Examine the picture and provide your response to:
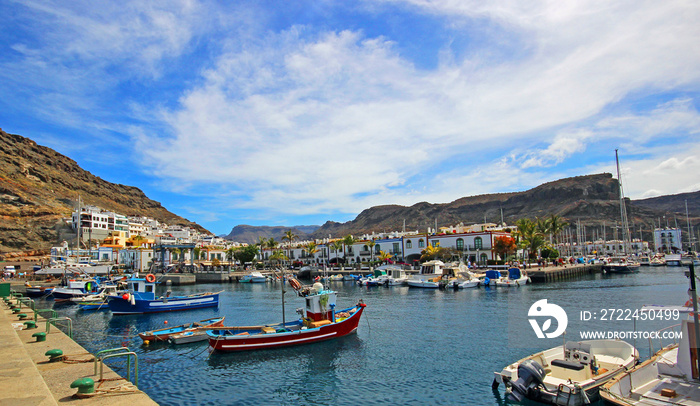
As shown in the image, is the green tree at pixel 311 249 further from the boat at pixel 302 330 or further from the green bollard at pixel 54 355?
the green bollard at pixel 54 355

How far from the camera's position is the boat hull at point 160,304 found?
42719 mm

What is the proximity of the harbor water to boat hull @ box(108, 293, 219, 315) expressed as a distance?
3.47 ft

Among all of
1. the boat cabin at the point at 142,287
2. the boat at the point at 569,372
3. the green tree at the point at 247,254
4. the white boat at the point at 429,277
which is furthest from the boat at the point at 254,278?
the boat at the point at 569,372

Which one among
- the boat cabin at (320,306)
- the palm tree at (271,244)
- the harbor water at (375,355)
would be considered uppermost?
the palm tree at (271,244)

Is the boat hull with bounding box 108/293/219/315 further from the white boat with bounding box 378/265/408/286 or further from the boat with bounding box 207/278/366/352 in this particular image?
the white boat with bounding box 378/265/408/286

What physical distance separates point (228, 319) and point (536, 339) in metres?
27.4

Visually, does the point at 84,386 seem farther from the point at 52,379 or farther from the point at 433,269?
the point at 433,269

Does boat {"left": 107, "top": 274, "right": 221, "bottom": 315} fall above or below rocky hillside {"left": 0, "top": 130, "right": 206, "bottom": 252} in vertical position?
below

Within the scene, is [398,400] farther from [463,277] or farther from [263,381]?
[463,277]

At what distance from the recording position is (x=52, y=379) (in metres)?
11.5

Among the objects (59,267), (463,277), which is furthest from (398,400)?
(59,267)

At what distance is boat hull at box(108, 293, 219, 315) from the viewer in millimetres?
42719

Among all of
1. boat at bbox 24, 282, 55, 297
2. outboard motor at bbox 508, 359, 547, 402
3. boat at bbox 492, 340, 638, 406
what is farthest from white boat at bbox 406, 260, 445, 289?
boat at bbox 24, 282, 55, 297

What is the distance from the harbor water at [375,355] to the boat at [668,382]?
4.68 m
